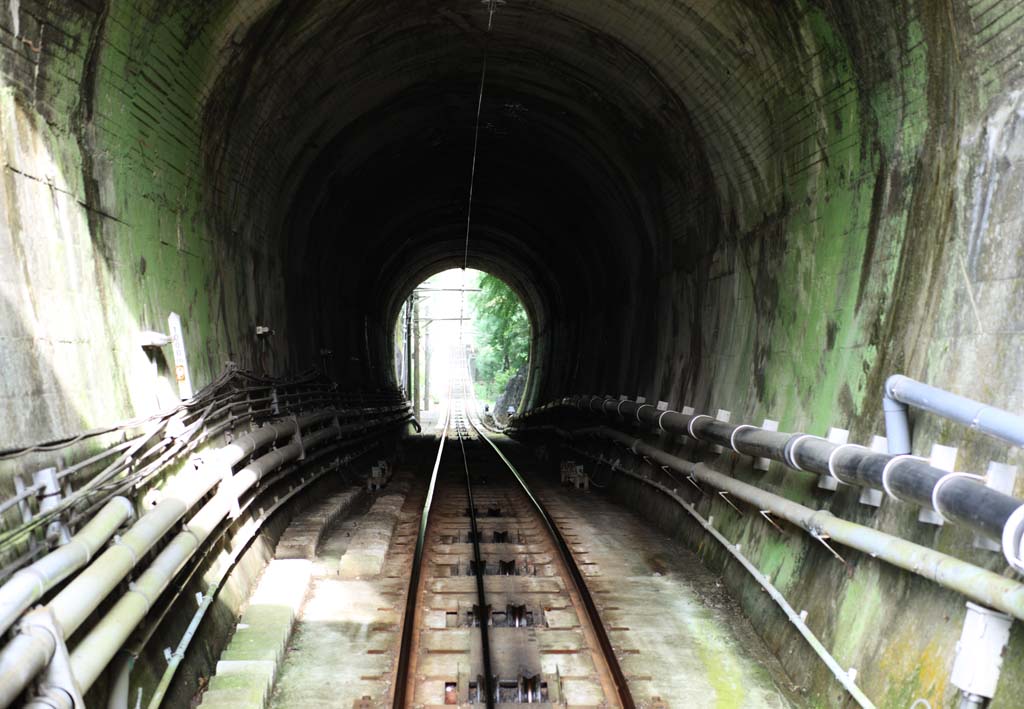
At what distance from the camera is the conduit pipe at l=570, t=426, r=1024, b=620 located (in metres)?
3.55

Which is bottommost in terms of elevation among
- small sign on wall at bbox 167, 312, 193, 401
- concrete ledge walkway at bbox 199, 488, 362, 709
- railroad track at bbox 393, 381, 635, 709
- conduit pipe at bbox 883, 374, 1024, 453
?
railroad track at bbox 393, 381, 635, 709

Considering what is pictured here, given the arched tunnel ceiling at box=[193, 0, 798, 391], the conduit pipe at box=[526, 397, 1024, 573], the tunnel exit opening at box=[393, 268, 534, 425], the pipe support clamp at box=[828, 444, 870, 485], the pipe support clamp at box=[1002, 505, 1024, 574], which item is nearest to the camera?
the pipe support clamp at box=[1002, 505, 1024, 574]

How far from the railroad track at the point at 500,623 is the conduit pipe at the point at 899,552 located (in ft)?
4.99

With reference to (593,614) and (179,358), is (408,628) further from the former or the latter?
(179,358)

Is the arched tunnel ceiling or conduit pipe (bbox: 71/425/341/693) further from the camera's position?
the arched tunnel ceiling

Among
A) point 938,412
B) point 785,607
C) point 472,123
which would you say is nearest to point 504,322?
point 472,123

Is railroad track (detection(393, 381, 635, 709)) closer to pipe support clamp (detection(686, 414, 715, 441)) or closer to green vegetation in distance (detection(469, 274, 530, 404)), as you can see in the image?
pipe support clamp (detection(686, 414, 715, 441))

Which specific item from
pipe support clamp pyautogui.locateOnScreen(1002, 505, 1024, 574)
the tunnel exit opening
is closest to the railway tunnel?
pipe support clamp pyautogui.locateOnScreen(1002, 505, 1024, 574)

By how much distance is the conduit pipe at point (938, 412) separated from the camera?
139 inches

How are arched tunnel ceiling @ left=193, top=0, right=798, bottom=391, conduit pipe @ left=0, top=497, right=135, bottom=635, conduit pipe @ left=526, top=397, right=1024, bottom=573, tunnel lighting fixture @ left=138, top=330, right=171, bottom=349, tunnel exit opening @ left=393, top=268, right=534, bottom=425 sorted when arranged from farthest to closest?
tunnel exit opening @ left=393, top=268, right=534, bottom=425 → arched tunnel ceiling @ left=193, top=0, right=798, bottom=391 → tunnel lighting fixture @ left=138, top=330, right=171, bottom=349 → conduit pipe @ left=526, top=397, right=1024, bottom=573 → conduit pipe @ left=0, top=497, right=135, bottom=635

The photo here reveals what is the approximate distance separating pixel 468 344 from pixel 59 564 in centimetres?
9042

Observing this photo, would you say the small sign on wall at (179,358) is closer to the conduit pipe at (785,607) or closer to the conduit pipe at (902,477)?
the conduit pipe at (902,477)

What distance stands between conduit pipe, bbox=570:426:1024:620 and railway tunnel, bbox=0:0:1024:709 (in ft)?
0.08

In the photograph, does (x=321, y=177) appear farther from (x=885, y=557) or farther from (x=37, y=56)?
(x=885, y=557)
